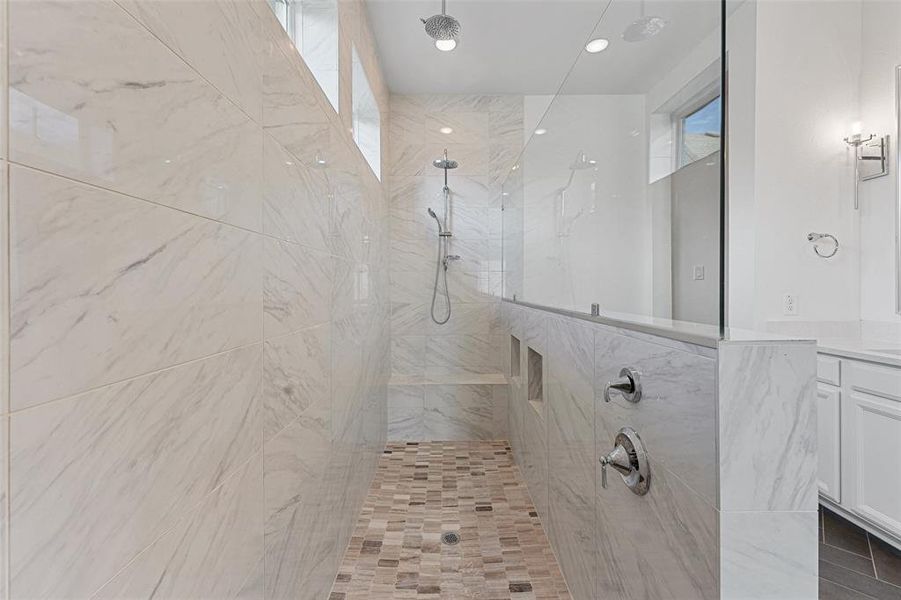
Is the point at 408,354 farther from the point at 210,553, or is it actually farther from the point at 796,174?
the point at 210,553

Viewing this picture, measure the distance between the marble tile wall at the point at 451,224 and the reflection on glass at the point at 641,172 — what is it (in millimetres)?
1819

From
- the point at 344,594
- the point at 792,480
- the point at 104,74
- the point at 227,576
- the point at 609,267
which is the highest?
the point at 104,74

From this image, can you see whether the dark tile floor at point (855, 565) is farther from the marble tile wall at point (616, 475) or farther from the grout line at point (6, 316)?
the grout line at point (6, 316)

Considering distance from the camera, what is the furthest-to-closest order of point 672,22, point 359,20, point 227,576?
point 359,20 → point 672,22 → point 227,576

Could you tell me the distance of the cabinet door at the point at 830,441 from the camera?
2.25m

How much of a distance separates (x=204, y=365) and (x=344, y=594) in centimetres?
133

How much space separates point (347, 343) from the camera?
2154 mm

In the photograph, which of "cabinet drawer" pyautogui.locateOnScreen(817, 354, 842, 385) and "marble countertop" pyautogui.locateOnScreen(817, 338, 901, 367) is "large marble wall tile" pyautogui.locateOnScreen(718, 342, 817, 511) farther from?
"cabinet drawer" pyautogui.locateOnScreen(817, 354, 842, 385)

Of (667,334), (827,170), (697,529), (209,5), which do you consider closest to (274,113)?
(209,5)

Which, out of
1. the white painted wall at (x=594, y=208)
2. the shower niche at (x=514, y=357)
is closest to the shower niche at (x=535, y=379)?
the white painted wall at (x=594, y=208)

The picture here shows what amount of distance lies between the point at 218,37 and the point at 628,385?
1.18m

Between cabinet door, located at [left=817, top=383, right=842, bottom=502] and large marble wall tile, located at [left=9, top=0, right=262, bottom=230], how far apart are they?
8.60 ft

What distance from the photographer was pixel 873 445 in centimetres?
208

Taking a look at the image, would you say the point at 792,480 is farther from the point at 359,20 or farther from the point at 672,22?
the point at 359,20
